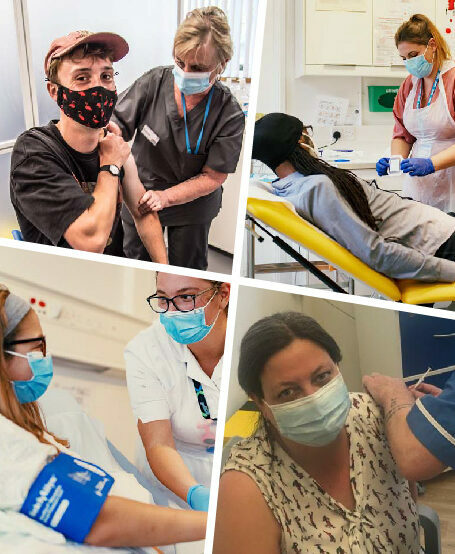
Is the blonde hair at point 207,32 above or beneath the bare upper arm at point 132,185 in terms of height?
above

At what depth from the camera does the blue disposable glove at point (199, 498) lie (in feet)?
4.85

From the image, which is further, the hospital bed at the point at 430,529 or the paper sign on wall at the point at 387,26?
the paper sign on wall at the point at 387,26

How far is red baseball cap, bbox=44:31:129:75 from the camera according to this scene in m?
1.44

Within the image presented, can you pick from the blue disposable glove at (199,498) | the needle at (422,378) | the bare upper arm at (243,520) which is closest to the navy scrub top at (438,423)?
the needle at (422,378)

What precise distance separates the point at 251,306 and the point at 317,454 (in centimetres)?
42

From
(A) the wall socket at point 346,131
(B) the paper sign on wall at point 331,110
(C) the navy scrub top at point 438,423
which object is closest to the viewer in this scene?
(C) the navy scrub top at point 438,423

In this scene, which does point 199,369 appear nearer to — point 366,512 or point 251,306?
point 251,306

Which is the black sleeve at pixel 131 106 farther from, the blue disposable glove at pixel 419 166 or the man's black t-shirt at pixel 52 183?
the blue disposable glove at pixel 419 166

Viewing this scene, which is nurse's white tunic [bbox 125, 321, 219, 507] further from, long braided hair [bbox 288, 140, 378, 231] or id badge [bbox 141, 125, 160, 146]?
long braided hair [bbox 288, 140, 378, 231]

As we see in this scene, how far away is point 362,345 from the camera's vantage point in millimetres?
1433

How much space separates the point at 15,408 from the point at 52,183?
2.03 ft

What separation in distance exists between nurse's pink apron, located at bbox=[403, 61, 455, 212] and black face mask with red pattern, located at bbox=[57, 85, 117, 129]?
0.96m

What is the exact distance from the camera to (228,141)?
147cm

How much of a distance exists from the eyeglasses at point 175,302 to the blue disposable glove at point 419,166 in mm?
781
